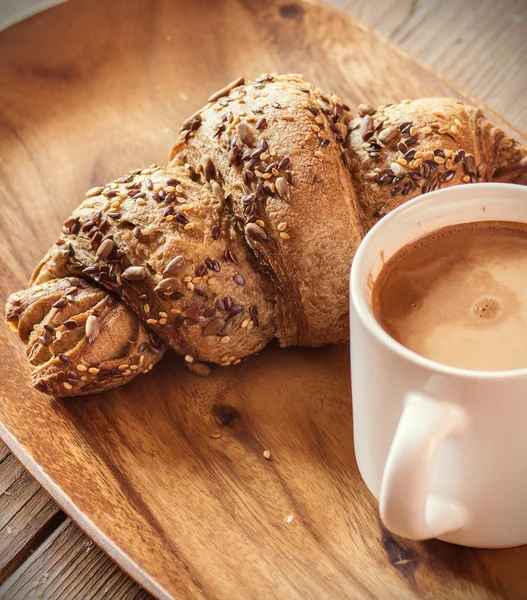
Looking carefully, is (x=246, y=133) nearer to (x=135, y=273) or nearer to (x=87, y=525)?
(x=135, y=273)

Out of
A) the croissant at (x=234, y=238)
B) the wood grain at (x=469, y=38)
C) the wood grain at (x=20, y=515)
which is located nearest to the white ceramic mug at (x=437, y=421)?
the croissant at (x=234, y=238)

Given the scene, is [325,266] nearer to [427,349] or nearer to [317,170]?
[317,170]

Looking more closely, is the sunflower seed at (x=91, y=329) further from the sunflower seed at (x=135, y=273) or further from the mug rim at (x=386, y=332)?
the mug rim at (x=386, y=332)

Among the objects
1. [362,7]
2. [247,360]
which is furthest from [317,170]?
[362,7]

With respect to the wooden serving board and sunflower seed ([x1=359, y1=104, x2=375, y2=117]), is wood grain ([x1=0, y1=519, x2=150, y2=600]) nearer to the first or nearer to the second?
the wooden serving board

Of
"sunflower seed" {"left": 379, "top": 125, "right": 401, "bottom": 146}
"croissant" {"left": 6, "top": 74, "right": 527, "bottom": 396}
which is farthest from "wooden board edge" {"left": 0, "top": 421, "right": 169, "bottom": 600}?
"sunflower seed" {"left": 379, "top": 125, "right": 401, "bottom": 146}
